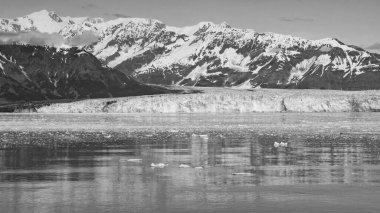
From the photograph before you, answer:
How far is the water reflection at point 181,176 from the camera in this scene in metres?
20.0

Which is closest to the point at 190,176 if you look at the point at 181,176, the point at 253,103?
the point at 181,176

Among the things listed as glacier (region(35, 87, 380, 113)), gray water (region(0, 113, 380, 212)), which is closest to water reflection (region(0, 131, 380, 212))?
gray water (region(0, 113, 380, 212))

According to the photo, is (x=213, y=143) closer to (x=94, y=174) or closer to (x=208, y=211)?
(x=94, y=174)

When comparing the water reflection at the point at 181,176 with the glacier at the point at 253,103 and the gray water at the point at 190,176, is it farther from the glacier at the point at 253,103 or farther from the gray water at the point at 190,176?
the glacier at the point at 253,103

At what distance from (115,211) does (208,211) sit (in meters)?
2.69

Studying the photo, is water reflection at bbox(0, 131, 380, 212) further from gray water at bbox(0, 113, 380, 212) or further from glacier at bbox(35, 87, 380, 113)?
glacier at bbox(35, 87, 380, 113)

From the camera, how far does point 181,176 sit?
85.9 ft

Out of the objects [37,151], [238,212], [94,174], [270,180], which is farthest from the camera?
[37,151]

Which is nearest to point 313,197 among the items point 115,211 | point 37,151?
point 115,211

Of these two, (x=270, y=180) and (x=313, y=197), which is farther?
(x=270, y=180)

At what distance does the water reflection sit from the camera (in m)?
20.0

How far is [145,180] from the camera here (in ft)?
82.0

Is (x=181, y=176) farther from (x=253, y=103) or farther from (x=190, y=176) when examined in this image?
(x=253, y=103)

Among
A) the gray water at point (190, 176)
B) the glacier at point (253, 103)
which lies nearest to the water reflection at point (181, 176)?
the gray water at point (190, 176)
